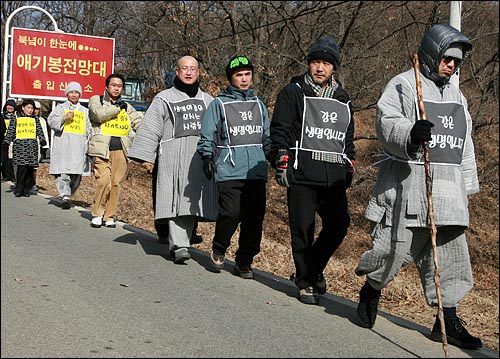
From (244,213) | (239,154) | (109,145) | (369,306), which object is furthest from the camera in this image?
(109,145)

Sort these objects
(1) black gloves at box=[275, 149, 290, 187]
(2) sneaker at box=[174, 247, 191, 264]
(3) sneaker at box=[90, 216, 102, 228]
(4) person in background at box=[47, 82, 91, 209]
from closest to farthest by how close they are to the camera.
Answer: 1. (1) black gloves at box=[275, 149, 290, 187]
2. (2) sneaker at box=[174, 247, 191, 264]
3. (3) sneaker at box=[90, 216, 102, 228]
4. (4) person in background at box=[47, 82, 91, 209]

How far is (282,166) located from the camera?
6.12m

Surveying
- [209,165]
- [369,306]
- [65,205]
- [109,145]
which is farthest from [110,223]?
[369,306]

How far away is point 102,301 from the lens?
608 centimetres

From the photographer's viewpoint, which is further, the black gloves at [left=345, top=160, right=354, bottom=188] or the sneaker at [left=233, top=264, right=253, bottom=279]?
the sneaker at [left=233, top=264, right=253, bottom=279]

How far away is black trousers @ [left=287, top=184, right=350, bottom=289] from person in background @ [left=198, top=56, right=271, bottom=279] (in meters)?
1.05

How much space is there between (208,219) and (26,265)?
1846 millimetres

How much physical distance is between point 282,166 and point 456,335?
185cm

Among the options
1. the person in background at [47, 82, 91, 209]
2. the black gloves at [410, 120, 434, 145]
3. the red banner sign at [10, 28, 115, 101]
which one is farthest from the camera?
the red banner sign at [10, 28, 115, 101]

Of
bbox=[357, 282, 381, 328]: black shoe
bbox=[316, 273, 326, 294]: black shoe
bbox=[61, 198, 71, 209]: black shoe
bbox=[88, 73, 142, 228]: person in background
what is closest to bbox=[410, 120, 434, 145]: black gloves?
bbox=[357, 282, 381, 328]: black shoe

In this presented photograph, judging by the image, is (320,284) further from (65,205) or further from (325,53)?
(65,205)

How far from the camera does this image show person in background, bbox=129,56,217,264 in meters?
8.00

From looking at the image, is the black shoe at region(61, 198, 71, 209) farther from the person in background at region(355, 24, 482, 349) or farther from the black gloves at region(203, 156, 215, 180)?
the person in background at region(355, 24, 482, 349)

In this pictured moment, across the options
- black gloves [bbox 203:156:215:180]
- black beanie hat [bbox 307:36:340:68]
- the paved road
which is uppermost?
black beanie hat [bbox 307:36:340:68]
